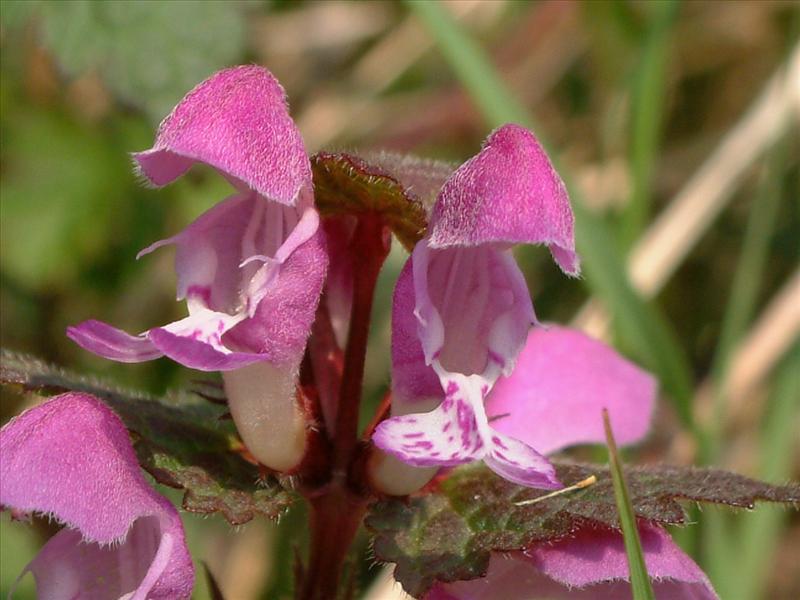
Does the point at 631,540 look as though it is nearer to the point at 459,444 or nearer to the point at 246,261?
the point at 459,444

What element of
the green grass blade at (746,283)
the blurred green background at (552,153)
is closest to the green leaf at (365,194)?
the blurred green background at (552,153)

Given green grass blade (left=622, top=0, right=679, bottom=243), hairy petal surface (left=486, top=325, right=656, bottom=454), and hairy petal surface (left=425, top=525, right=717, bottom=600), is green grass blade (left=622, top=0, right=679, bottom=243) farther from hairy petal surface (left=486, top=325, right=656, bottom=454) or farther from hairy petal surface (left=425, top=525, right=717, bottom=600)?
hairy petal surface (left=425, top=525, right=717, bottom=600)

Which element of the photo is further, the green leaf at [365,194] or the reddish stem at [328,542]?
the reddish stem at [328,542]

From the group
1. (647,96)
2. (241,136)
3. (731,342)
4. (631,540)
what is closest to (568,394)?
(631,540)

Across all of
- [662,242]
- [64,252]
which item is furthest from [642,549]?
[64,252]

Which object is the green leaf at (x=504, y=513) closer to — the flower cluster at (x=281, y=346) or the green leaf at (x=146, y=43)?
the flower cluster at (x=281, y=346)

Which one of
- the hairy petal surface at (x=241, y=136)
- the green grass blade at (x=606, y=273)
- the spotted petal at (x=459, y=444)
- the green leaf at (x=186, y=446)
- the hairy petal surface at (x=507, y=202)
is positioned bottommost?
the green grass blade at (x=606, y=273)
